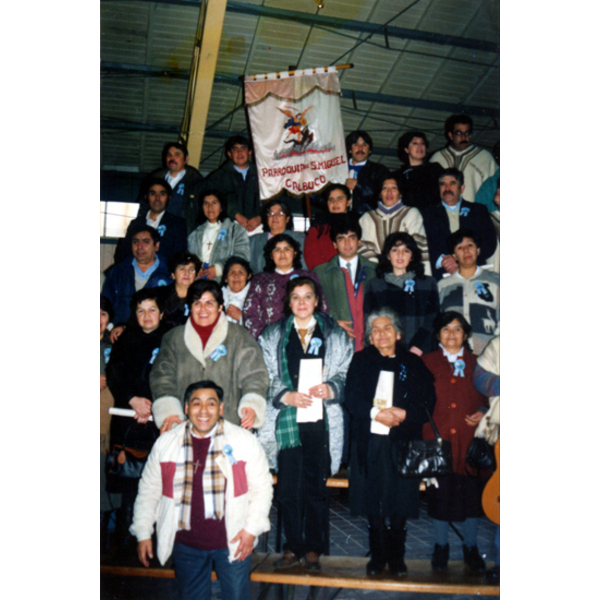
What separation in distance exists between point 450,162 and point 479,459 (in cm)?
Answer: 210

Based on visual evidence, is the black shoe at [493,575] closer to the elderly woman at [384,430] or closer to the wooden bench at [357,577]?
the wooden bench at [357,577]

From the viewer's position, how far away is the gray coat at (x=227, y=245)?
13.5 feet

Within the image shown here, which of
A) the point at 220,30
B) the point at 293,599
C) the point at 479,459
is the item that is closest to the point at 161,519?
the point at 293,599

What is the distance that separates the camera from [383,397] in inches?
143

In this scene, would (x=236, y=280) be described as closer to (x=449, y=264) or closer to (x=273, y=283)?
(x=273, y=283)

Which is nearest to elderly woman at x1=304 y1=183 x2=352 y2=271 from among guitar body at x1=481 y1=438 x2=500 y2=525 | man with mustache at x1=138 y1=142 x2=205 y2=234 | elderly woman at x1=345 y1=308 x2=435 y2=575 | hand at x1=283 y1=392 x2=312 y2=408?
elderly woman at x1=345 y1=308 x2=435 y2=575

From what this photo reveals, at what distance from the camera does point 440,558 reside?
3527mm

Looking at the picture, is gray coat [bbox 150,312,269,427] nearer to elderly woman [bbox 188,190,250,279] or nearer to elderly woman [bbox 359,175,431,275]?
elderly woman [bbox 188,190,250,279]

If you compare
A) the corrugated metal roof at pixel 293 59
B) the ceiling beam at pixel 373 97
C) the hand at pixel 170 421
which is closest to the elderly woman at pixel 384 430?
the hand at pixel 170 421

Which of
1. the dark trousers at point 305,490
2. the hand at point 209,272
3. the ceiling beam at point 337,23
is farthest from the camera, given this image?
the ceiling beam at point 337,23

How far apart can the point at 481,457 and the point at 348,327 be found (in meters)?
1.11

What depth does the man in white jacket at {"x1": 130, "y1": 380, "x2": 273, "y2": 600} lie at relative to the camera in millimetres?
3381

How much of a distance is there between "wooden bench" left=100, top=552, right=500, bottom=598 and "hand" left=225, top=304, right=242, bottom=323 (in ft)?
4.71

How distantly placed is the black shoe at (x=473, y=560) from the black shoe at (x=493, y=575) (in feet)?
0.12
